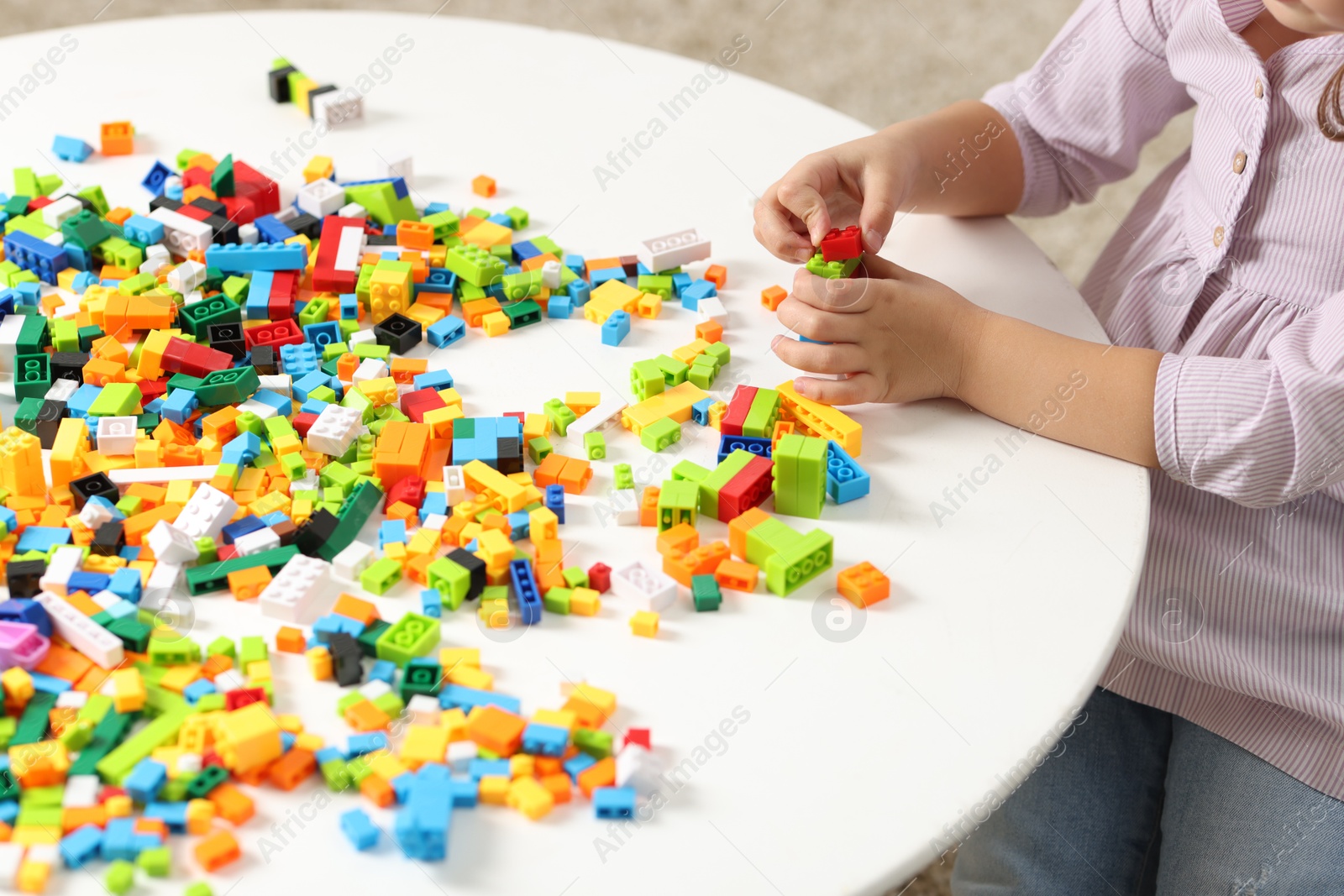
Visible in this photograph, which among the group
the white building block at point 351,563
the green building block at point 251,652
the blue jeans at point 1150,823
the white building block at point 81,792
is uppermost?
the white building block at point 351,563

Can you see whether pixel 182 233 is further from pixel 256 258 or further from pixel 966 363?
pixel 966 363

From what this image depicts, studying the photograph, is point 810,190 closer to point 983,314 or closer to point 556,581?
point 983,314

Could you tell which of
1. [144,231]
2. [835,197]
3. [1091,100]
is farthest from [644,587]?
[1091,100]

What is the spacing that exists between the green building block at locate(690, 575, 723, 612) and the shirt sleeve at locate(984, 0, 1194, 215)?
0.58 meters

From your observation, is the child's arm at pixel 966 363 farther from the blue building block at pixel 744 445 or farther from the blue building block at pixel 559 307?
the blue building block at pixel 559 307

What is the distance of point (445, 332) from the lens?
35.7 inches

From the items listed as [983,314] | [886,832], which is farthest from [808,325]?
[886,832]

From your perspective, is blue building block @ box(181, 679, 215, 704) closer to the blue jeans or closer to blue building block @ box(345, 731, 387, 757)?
blue building block @ box(345, 731, 387, 757)

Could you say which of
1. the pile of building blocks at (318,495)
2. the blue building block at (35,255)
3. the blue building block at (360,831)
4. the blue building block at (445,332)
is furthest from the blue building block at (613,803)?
the blue building block at (35,255)

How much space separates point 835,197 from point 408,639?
0.55 meters

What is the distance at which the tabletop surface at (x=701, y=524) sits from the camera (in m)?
0.58

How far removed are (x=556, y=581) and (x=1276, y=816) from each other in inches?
22.2

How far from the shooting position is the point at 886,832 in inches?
23.1

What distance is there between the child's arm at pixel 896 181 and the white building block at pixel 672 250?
2.0 inches
